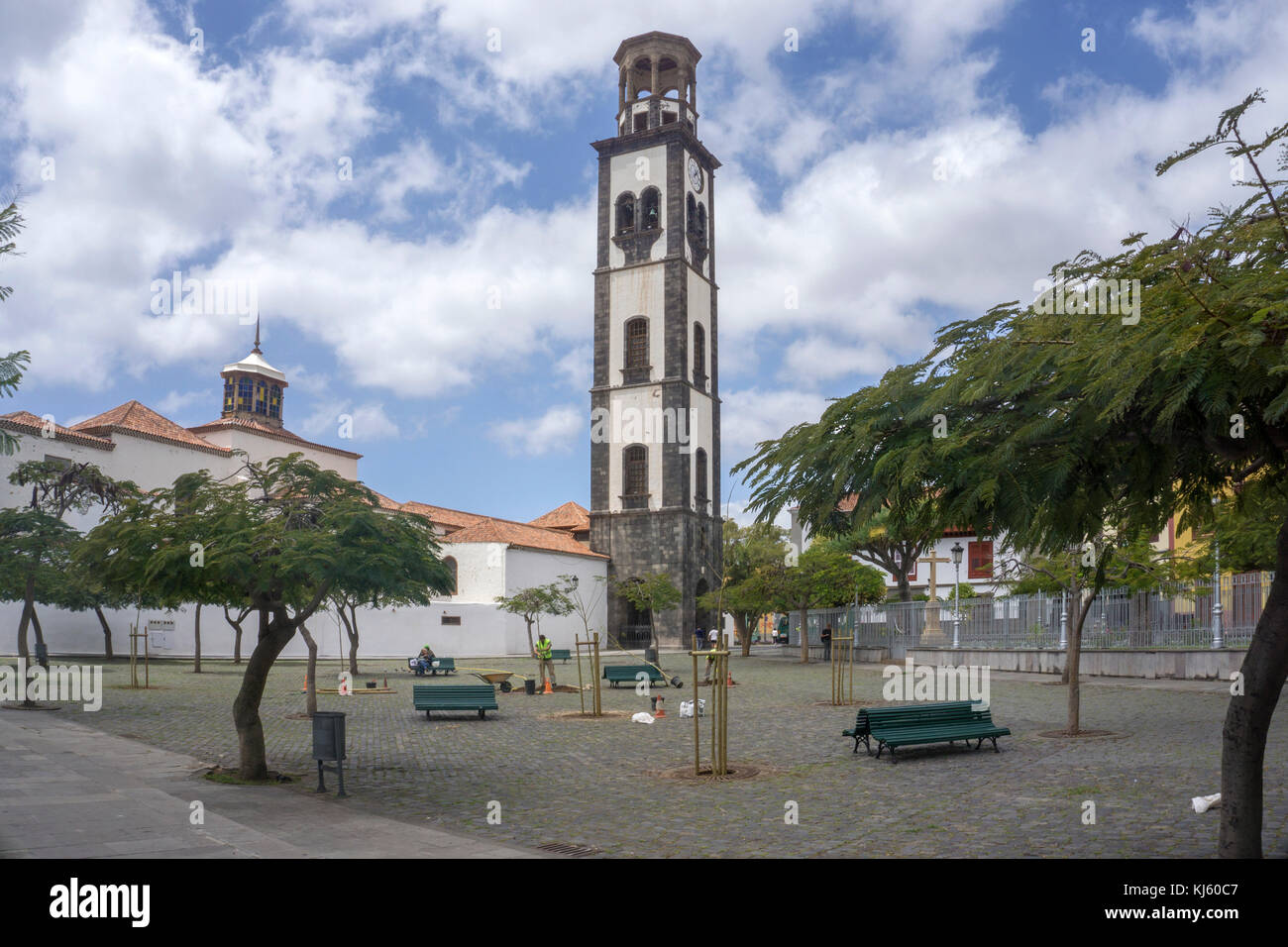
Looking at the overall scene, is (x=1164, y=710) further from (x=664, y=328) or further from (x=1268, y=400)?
(x=664, y=328)

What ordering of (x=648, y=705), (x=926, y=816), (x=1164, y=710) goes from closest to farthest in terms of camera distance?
Result: (x=926, y=816) < (x=1164, y=710) < (x=648, y=705)

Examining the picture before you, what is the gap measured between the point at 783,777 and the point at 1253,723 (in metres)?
6.55

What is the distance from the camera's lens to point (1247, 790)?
623 cm

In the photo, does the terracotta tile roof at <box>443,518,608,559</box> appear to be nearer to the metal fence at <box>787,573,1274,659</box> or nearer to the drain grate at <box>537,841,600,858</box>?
the metal fence at <box>787,573,1274,659</box>

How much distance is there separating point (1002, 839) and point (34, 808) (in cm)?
865

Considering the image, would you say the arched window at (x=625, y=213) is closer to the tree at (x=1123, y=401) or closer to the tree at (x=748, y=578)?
the tree at (x=748, y=578)

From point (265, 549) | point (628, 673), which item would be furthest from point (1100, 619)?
point (265, 549)

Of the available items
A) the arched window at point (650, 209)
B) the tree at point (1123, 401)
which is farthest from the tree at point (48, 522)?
the arched window at point (650, 209)

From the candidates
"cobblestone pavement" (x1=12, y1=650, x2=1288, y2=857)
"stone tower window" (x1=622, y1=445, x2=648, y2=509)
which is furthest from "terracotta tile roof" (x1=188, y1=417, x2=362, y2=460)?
"cobblestone pavement" (x1=12, y1=650, x2=1288, y2=857)

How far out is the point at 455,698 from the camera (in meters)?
19.2

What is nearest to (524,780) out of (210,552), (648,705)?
(210,552)

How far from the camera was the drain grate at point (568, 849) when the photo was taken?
8.09 metres

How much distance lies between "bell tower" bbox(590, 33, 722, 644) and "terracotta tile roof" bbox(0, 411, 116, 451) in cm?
2403

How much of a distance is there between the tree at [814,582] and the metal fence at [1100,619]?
199 cm
